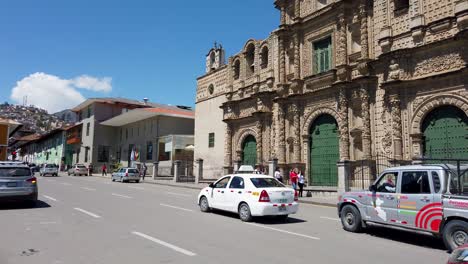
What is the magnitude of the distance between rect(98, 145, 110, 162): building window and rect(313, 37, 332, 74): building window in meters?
48.2

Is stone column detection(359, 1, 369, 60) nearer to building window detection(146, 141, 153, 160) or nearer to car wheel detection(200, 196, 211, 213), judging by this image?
car wheel detection(200, 196, 211, 213)

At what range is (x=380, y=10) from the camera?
23.4 m

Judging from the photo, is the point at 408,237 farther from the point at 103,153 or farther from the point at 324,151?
the point at 103,153

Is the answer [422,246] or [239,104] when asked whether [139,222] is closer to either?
[422,246]

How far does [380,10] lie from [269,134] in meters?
12.7

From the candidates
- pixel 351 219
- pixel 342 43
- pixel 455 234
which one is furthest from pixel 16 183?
pixel 342 43

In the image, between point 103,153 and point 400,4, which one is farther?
point 103,153

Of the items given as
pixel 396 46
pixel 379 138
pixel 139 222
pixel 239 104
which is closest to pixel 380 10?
pixel 396 46

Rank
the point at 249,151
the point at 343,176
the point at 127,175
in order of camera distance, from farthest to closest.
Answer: the point at 127,175 → the point at 249,151 → the point at 343,176

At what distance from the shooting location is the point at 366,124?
76.4 feet

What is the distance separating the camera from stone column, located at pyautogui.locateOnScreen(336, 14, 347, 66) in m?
25.2

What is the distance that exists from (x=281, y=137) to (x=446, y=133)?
40.1ft

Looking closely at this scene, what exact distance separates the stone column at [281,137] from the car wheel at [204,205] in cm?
1547

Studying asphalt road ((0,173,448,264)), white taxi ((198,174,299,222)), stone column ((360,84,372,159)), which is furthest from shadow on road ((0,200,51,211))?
stone column ((360,84,372,159))
